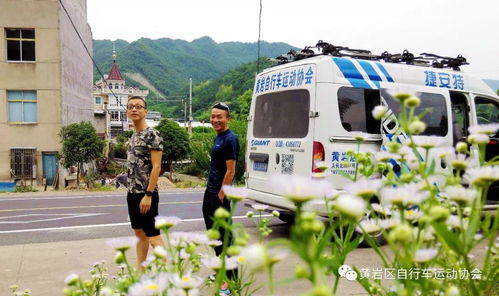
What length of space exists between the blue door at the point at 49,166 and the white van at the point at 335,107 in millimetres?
15452

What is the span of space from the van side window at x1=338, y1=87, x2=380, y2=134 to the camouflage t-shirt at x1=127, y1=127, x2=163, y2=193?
7.70 ft

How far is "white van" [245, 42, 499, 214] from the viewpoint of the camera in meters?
5.01

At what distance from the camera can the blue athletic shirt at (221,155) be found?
397cm

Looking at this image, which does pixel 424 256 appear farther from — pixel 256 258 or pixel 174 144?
pixel 174 144

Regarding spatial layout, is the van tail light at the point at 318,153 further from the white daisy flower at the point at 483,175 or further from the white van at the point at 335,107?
the white daisy flower at the point at 483,175

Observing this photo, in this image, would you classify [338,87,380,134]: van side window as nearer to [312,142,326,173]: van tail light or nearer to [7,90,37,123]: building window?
[312,142,326,173]: van tail light

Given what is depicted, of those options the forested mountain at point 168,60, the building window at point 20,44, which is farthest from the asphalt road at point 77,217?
the forested mountain at point 168,60

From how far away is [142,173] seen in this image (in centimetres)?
383

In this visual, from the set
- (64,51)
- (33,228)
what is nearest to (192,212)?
(33,228)

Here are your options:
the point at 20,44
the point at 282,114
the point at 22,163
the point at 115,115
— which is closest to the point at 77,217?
the point at 282,114

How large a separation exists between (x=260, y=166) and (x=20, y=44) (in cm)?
1727

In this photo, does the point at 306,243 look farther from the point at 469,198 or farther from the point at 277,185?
the point at 469,198

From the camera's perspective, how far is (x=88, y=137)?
56.1 feet

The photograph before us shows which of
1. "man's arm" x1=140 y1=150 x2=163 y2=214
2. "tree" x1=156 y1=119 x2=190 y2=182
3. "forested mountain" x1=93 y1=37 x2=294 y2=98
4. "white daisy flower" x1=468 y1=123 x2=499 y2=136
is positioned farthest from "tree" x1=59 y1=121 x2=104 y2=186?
"forested mountain" x1=93 y1=37 x2=294 y2=98
